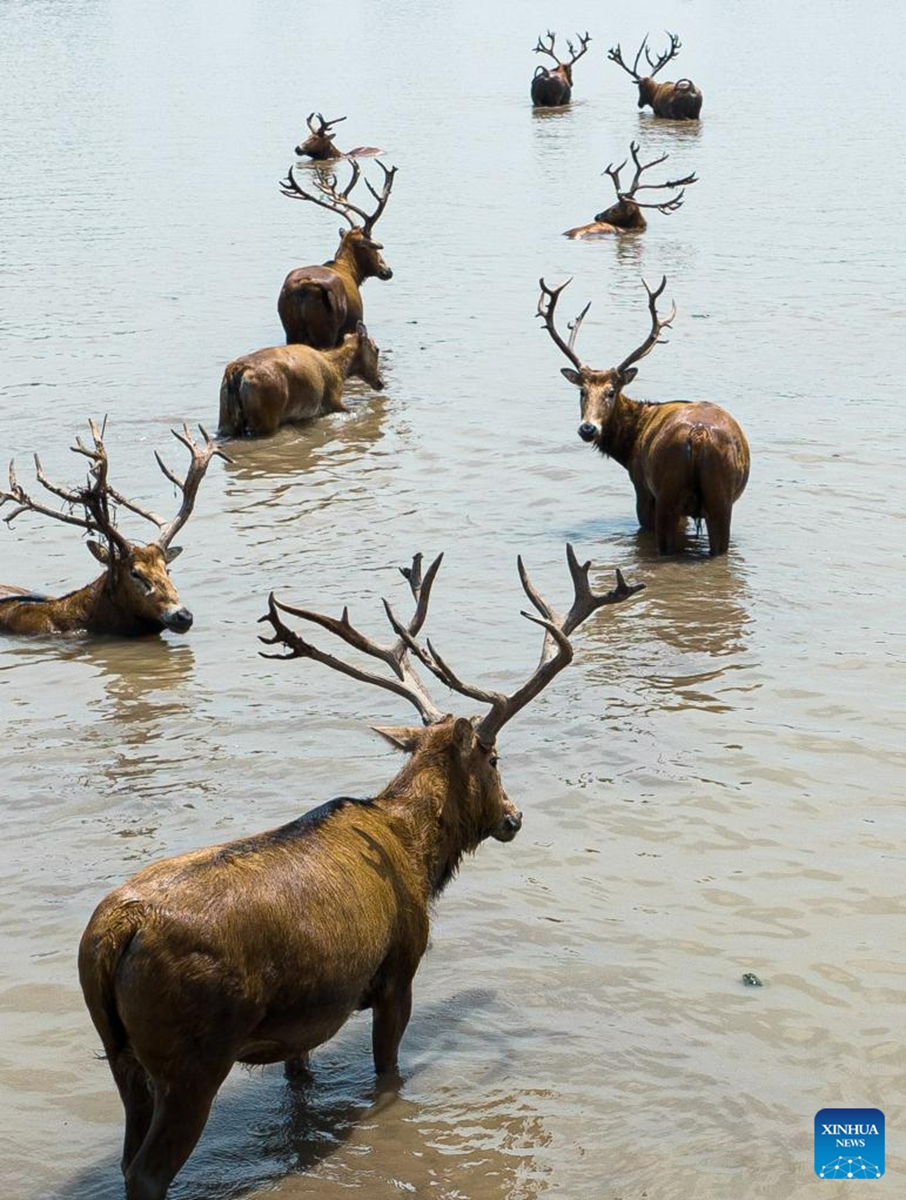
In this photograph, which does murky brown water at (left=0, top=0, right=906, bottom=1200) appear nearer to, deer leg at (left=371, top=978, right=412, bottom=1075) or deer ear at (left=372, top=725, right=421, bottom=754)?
deer leg at (left=371, top=978, right=412, bottom=1075)

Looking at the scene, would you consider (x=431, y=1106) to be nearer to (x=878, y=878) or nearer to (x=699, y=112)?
(x=878, y=878)

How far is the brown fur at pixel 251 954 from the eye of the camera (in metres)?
4.56

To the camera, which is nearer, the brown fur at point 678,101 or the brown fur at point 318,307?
the brown fur at point 318,307

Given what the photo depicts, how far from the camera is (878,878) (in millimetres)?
6906

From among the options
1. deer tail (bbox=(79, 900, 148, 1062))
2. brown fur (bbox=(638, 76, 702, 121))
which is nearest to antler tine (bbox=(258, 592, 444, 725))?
deer tail (bbox=(79, 900, 148, 1062))

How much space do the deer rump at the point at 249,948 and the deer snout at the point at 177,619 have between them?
457cm

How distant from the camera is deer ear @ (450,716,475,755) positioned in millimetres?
5762

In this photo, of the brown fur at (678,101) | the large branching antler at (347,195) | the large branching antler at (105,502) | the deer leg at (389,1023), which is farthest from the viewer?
the brown fur at (678,101)

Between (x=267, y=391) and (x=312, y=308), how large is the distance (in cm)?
256

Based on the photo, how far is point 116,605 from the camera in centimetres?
1009

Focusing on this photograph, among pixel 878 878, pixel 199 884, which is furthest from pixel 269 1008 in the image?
pixel 878 878

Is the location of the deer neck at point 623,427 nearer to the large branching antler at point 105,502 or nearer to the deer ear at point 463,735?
the large branching antler at point 105,502

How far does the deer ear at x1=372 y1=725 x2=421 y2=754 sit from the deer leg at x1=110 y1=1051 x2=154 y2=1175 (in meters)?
1.45

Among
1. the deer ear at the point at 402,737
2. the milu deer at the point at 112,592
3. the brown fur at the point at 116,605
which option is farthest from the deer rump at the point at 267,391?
the deer ear at the point at 402,737
